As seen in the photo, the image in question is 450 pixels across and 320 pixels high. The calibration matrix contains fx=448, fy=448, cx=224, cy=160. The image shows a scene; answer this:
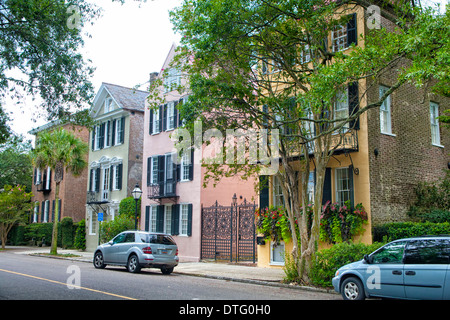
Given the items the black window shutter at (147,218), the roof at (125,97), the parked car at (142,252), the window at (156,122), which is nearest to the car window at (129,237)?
the parked car at (142,252)

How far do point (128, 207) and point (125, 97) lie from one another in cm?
907

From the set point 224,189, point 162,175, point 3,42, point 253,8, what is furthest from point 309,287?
point 162,175

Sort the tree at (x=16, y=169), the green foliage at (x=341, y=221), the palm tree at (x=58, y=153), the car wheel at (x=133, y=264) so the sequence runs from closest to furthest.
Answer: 1. the green foliage at (x=341, y=221)
2. the car wheel at (x=133, y=264)
3. the palm tree at (x=58, y=153)
4. the tree at (x=16, y=169)

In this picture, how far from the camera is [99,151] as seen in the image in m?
34.2

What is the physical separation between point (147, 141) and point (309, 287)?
18137 millimetres

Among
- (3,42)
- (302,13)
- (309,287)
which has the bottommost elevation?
(309,287)

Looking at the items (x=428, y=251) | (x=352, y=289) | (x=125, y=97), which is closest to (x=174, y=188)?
(x=125, y=97)

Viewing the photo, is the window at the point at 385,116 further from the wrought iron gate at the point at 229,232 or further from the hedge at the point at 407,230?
the wrought iron gate at the point at 229,232

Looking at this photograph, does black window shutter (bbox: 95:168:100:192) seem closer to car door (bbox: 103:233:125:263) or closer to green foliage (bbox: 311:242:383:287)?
car door (bbox: 103:233:125:263)

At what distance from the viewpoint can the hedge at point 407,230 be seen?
48.8 feet

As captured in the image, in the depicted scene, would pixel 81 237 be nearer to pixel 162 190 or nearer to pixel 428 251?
pixel 162 190

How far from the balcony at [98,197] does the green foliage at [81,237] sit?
6.89ft

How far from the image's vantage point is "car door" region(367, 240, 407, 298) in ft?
31.8
